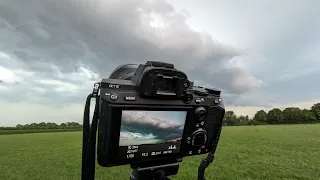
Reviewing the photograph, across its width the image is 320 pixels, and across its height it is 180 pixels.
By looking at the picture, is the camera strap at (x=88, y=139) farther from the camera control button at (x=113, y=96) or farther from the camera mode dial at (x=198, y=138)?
the camera mode dial at (x=198, y=138)

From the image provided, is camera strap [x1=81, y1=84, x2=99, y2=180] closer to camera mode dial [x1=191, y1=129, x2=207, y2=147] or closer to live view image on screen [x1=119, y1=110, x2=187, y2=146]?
live view image on screen [x1=119, y1=110, x2=187, y2=146]

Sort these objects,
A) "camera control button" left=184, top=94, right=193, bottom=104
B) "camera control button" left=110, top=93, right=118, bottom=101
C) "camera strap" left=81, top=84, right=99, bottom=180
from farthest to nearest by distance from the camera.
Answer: "camera control button" left=184, top=94, right=193, bottom=104
"camera strap" left=81, top=84, right=99, bottom=180
"camera control button" left=110, top=93, right=118, bottom=101

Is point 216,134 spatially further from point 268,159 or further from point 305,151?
point 305,151

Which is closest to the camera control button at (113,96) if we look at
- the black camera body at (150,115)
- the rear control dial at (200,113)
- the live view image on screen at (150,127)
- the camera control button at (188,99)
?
the black camera body at (150,115)

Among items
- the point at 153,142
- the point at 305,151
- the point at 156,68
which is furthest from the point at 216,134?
the point at 305,151

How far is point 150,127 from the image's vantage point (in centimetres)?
185

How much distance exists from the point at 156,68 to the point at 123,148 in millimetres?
614

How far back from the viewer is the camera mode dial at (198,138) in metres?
2.15

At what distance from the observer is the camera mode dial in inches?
84.7

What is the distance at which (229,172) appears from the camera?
3.82 metres

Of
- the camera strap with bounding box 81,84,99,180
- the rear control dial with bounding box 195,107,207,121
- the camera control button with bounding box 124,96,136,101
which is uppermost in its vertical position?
the camera control button with bounding box 124,96,136,101

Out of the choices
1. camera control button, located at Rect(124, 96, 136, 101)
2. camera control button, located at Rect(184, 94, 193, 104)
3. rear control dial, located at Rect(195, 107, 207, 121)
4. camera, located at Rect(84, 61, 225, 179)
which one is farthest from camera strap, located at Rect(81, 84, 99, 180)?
rear control dial, located at Rect(195, 107, 207, 121)

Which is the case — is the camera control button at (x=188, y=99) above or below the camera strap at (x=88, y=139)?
above

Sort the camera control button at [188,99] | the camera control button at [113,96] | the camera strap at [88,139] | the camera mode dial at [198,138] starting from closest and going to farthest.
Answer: the camera control button at [113,96], the camera strap at [88,139], the camera control button at [188,99], the camera mode dial at [198,138]
